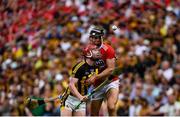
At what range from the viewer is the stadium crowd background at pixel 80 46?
61.1ft

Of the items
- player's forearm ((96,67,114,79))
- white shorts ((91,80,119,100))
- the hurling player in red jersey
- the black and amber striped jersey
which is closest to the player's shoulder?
the black and amber striped jersey

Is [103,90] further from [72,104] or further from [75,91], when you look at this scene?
[75,91]

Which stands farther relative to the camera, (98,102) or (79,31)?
(79,31)

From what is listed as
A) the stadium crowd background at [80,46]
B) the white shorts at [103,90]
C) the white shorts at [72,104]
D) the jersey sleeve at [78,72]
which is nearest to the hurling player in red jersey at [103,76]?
the white shorts at [103,90]

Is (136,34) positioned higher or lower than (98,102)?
higher

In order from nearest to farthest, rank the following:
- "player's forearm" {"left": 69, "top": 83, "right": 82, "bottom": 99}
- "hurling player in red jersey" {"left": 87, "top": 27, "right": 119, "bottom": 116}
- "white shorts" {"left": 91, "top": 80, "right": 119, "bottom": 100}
→ "player's forearm" {"left": 69, "top": 83, "right": 82, "bottom": 99}
"hurling player in red jersey" {"left": 87, "top": 27, "right": 119, "bottom": 116}
"white shorts" {"left": 91, "top": 80, "right": 119, "bottom": 100}

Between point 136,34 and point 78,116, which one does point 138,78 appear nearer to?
point 136,34

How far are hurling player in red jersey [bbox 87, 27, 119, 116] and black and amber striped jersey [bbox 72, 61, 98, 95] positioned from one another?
99mm

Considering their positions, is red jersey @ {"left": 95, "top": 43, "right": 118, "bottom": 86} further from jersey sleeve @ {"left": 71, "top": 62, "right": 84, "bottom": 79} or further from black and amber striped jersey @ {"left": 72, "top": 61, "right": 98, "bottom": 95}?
jersey sleeve @ {"left": 71, "top": 62, "right": 84, "bottom": 79}

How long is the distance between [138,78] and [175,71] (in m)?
1.03

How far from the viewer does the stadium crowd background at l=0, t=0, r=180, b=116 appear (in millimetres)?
18609

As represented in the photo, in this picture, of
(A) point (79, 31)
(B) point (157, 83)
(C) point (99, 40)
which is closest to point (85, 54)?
(C) point (99, 40)

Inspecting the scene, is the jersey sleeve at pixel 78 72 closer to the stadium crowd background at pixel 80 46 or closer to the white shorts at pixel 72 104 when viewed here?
the white shorts at pixel 72 104

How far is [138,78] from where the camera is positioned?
18.9m
